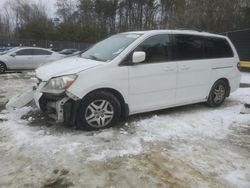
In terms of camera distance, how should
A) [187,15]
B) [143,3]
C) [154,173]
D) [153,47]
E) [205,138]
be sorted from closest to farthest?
[154,173] → [205,138] → [153,47] → [187,15] → [143,3]

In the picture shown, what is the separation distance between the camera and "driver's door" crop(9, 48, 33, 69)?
46.2 ft

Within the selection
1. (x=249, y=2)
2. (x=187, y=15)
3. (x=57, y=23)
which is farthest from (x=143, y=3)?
(x=249, y=2)

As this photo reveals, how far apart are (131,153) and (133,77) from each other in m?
1.58

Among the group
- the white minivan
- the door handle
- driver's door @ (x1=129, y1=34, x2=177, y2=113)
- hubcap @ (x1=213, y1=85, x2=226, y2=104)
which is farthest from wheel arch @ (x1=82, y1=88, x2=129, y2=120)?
hubcap @ (x1=213, y1=85, x2=226, y2=104)

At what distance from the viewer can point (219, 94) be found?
6.67 meters

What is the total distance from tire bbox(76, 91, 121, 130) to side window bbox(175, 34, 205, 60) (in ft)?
5.74

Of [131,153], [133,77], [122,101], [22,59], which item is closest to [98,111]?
[122,101]

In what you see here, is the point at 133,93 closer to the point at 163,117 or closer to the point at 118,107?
the point at 118,107

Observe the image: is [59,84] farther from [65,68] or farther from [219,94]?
[219,94]

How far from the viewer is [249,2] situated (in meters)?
23.1

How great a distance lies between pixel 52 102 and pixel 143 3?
45.1m

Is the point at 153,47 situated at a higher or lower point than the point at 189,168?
higher

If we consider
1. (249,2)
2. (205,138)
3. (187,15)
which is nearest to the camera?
(205,138)

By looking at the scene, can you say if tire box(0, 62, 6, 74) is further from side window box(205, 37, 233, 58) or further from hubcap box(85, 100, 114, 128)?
side window box(205, 37, 233, 58)
